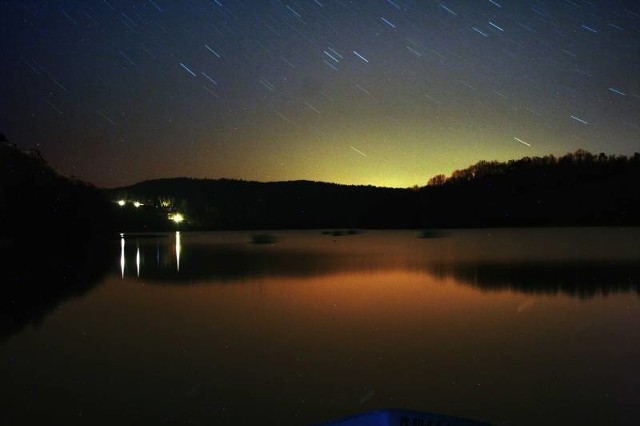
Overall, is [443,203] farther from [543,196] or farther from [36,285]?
[36,285]

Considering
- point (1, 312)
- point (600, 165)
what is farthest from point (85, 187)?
point (600, 165)

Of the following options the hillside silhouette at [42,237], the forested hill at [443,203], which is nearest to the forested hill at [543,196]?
the forested hill at [443,203]

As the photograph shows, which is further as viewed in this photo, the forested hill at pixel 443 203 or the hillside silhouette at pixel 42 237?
the forested hill at pixel 443 203

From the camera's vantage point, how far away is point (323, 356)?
386 inches

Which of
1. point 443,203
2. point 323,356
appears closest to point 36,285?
point 323,356

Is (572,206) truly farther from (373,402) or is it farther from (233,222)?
(373,402)

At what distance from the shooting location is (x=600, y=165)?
483 feet

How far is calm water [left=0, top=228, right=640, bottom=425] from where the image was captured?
700cm

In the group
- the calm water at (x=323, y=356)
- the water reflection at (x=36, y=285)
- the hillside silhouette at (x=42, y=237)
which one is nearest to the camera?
the calm water at (x=323, y=356)

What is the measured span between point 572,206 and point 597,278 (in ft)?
385

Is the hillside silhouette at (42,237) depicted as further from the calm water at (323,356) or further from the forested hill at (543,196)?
the forested hill at (543,196)

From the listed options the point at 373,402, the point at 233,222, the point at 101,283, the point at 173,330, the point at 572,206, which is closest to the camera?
the point at 373,402

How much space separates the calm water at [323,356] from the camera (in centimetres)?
700

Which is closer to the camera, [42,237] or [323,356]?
[323,356]
